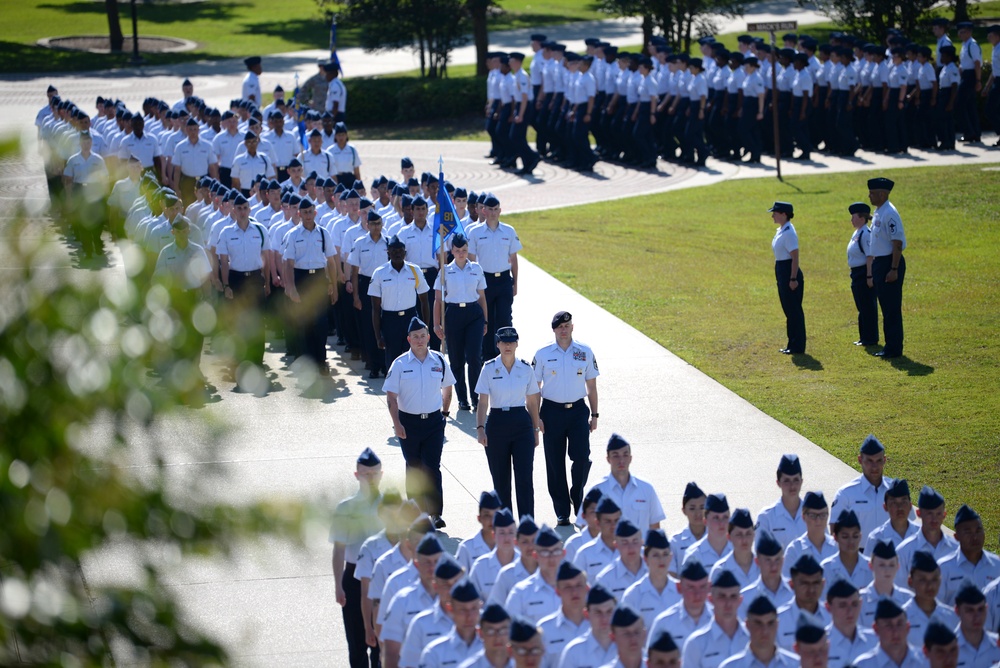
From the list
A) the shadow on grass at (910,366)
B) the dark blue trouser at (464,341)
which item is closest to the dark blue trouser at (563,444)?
the dark blue trouser at (464,341)

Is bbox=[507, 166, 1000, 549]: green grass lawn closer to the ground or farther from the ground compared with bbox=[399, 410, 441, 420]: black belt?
closer to the ground

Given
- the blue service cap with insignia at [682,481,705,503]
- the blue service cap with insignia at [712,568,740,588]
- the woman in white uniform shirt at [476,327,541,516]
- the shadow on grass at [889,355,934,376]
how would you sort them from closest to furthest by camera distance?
the blue service cap with insignia at [712,568,740,588] → the blue service cap with insignia at [682,481,705,503] → the woman in white uniform shirt at [476,327,541,516] → the shadow on grass at [889,355,934,376]

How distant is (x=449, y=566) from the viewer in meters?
7.53

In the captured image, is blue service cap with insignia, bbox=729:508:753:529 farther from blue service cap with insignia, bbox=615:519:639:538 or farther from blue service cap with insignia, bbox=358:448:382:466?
blue service cap with insignia, bbox=358:448:382:466

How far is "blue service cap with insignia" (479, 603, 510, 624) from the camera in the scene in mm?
6934

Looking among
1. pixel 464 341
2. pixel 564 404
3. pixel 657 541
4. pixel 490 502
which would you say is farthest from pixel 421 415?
pixel 657 541

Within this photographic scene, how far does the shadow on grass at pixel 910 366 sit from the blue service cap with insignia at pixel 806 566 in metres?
7.66

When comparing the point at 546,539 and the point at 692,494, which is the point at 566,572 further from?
the point at 692,494

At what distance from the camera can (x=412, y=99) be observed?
35125 mm

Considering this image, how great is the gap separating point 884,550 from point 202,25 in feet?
170

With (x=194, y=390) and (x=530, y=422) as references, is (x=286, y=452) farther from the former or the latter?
(x=194, y=390)

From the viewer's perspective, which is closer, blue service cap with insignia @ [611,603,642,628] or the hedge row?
blue service cap with insignia @ [611,603,642,628]

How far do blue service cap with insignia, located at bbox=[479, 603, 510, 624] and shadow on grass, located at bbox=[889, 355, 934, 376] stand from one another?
926 centimetres

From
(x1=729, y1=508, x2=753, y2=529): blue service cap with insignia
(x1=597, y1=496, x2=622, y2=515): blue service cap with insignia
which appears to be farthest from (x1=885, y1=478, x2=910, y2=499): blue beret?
(x1=597, y1=496, x2=622, y2=515): blue service cap with insignia
